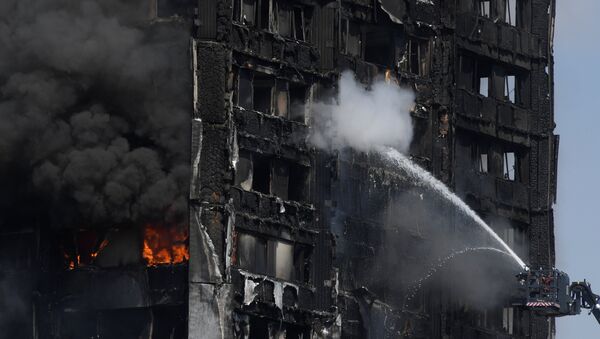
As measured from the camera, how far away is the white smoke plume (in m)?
94.4

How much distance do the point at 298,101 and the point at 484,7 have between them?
1481cm

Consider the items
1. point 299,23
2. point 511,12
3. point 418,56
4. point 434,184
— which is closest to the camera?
point 299,23

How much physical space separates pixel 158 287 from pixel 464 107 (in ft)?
62.8

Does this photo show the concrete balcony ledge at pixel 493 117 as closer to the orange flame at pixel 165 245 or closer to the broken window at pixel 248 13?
the broken window at pixel 248 13

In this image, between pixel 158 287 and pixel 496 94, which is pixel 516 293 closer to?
pixel 496 94

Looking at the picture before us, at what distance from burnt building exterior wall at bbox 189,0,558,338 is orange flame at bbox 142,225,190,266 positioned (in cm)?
186

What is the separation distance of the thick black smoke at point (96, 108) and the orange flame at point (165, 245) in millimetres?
539

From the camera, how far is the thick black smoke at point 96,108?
297ft

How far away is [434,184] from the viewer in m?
99.9

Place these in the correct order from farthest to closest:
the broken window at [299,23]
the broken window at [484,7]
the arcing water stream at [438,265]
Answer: the broken window at [484,7], the arcing water stream at [438,265], the broken window at [299,23]

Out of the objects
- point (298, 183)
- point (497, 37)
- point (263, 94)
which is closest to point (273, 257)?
point (298, 183)

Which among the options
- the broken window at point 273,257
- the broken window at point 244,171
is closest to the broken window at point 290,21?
the broken window at point 244,171

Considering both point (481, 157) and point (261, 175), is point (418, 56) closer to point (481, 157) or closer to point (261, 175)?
→ point (481, 157)

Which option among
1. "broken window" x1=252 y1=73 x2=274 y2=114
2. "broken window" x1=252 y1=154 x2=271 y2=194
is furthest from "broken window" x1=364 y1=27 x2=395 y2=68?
"broken window" x1=252 y1=154 x2=271 y2=194
